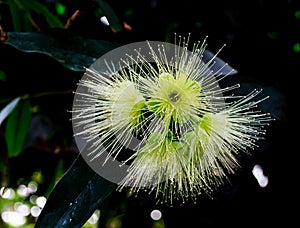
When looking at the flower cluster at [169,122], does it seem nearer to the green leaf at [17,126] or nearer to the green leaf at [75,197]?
the green leaf at [75,197]

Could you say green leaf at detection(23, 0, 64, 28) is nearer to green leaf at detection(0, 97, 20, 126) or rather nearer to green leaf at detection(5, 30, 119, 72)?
green leaf at detection(0, 97, 20, 126)

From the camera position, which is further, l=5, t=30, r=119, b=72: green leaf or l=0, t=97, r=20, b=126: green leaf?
l=0, t=97, r=20, b=126: green leaf

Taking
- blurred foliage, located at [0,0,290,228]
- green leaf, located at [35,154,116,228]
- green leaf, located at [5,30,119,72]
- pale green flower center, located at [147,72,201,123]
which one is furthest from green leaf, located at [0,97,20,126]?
pale green flower center, located at [147,72,201,123]

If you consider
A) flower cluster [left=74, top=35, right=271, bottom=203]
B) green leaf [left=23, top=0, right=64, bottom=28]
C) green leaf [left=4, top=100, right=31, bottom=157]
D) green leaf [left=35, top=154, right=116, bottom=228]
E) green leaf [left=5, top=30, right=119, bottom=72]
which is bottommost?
green leaf [left=35, top=154, right=116, bottom=228]

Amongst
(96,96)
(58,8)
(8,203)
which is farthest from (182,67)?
(8,203)

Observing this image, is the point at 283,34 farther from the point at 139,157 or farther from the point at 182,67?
the point at 139,157

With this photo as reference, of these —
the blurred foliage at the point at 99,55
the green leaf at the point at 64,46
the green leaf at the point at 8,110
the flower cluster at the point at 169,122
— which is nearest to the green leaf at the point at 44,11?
the blurred foliage at the point at 99,55
